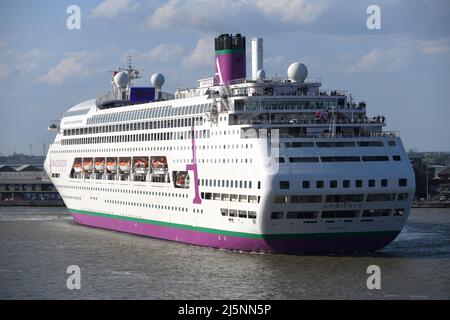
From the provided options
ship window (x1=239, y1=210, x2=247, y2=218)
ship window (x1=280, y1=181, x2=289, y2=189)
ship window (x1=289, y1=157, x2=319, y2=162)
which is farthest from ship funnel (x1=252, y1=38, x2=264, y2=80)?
ship window (x1=280, y1=181, x2=289, y2=189)

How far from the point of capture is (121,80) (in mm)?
78688

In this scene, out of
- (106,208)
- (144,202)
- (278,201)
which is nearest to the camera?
(278,201)

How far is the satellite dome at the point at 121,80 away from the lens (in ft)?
258

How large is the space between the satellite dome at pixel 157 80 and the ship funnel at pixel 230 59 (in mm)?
14739

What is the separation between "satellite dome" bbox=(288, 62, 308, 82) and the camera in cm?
5753

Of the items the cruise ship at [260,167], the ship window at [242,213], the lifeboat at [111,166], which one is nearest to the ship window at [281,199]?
the cruise ship at [260,167]

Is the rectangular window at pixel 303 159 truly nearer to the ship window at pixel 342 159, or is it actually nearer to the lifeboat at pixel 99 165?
the ship window at pixel 342 159

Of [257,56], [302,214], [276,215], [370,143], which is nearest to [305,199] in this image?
Result: [302,214]

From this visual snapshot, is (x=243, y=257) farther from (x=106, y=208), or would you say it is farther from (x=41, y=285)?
(x=106, y=208)

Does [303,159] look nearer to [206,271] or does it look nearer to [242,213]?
[242,213]

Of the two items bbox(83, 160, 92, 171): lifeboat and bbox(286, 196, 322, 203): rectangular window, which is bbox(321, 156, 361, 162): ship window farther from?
bbox(83, 160, 92, 171): lifeboat

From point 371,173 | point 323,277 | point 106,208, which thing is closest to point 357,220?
point 371,173
